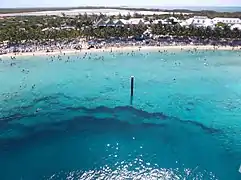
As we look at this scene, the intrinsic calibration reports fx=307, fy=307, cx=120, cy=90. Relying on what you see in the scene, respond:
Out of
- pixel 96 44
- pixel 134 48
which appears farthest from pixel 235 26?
pixel 96 44

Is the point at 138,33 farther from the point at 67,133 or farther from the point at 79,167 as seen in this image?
the point at 79,167

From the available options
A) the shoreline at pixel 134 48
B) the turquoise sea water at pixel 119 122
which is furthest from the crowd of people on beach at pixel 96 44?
the turquoise sea water at pixel 119 122

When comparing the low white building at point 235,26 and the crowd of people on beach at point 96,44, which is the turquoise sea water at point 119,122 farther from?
the low white building at point 235,26

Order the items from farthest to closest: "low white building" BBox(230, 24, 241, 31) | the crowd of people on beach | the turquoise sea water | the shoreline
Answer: "low white building" BBox(230, 24, 241, 31), the crowd of people on beach, the shoreline, the turquoise sea water

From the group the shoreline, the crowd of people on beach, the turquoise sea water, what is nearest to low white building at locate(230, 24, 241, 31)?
the crowd of people on beach

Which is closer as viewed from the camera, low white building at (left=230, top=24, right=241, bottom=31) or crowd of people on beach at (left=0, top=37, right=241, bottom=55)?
crowd of people on beach at (left=0, top=37, right=241, bottom=55)

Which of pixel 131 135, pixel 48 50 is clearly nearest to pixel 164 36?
pixel 48 50

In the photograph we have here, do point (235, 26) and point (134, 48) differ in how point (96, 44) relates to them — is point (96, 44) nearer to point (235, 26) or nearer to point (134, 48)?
point (134, 48)

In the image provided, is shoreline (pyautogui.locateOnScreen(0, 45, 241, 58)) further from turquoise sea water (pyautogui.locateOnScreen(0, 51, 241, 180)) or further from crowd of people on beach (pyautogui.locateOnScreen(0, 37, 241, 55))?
turquoise sea water (pyautogui.locateOnScreen(0, 51, 241, 180))
